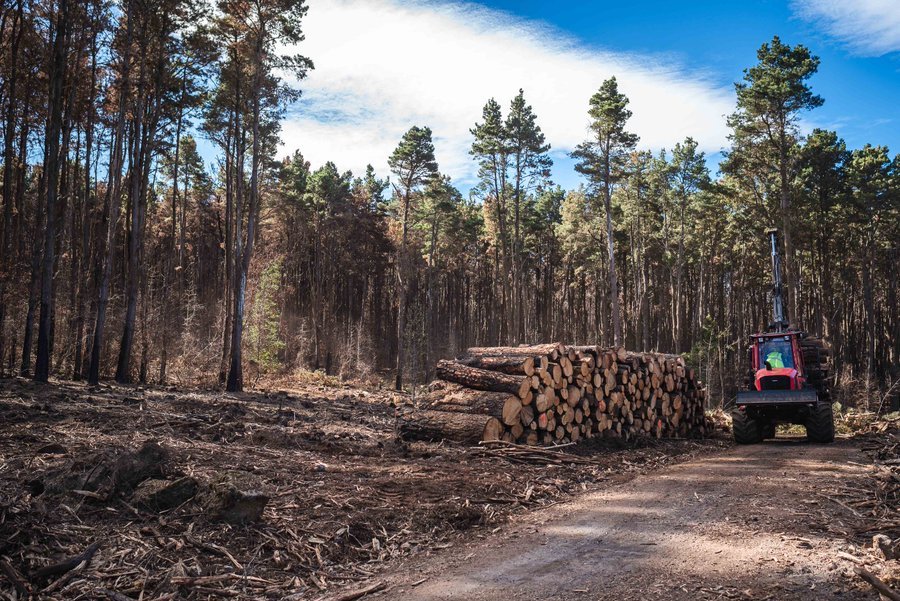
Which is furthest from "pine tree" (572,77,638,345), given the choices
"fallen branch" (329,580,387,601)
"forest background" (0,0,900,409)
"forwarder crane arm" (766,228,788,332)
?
"fallen branch" (329,580,387,601)

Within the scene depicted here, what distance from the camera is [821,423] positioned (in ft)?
42.7

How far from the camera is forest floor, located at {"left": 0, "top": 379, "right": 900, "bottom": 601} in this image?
4.06 metres

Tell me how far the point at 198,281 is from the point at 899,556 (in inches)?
1640

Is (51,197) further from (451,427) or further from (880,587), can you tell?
(880,587)

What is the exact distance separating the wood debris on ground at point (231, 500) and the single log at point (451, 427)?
0.33 m

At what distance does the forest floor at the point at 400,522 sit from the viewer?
4.06m

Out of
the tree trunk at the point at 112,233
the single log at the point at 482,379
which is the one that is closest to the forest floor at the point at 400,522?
the single log at the point at 482,379

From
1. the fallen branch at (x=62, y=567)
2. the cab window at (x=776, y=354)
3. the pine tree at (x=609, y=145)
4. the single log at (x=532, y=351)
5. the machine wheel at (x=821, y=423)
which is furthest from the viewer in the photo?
the pine tree at (x=609, y=145)

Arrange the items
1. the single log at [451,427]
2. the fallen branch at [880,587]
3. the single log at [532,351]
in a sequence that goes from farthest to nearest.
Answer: the single log at [532,351], the single log at [451,427], the fallen branch at [880,587]

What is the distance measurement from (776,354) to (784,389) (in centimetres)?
98

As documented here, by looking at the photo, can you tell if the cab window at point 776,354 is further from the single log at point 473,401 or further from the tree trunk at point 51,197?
the tree trunk at point 51,197

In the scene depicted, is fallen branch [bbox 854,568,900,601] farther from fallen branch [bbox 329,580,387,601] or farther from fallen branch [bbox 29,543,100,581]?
fallen branch [bbox 29,543,100,581]

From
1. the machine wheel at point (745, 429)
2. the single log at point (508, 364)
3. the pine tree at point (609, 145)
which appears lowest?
the machine wheel at point (745, 429)

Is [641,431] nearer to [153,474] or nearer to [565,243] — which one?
[153,474]
